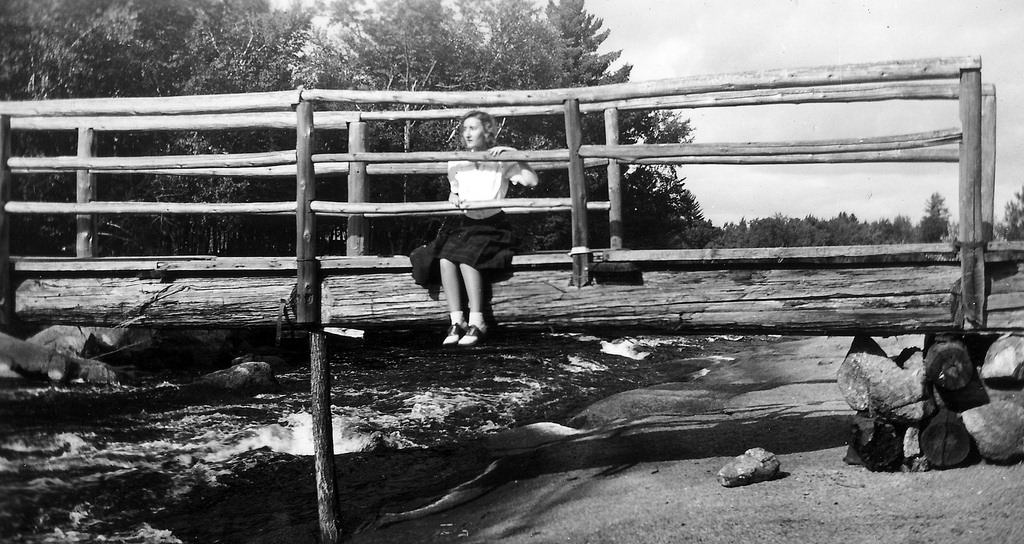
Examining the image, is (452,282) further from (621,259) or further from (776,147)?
(776,147)

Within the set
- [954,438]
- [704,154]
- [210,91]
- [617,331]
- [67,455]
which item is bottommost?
[67,455]

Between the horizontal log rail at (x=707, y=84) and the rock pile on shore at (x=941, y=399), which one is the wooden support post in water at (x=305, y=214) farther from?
the rock pile on shore at (x=941, y=399)

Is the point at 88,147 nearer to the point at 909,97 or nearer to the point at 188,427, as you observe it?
the point at 188,427

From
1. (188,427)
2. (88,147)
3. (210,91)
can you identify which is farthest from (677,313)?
(210,91)

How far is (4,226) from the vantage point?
6.10 meters

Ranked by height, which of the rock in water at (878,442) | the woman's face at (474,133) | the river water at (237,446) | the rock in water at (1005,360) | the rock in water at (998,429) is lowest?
the river water at (237,446)

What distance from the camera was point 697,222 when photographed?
33.6m

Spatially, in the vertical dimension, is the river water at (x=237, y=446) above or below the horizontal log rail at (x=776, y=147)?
below

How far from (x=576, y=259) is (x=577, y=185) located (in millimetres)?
541

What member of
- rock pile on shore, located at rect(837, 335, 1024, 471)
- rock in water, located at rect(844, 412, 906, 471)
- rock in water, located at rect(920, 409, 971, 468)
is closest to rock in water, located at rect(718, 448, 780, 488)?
rock in water, located at rect(844, 412, 906, 471)

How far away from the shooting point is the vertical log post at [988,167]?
520 centimetres

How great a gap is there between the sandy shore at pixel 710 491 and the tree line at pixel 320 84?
115 inches

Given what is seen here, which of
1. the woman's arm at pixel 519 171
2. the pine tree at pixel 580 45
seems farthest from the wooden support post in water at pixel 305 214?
the pine tree at pixel 580 45

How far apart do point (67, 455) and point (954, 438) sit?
385 inches
